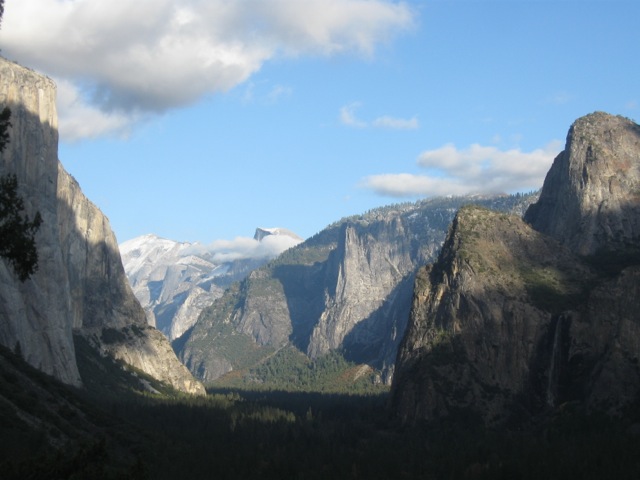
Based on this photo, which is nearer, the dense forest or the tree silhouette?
the tree silhouette

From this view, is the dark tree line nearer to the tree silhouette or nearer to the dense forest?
the tree silhouette

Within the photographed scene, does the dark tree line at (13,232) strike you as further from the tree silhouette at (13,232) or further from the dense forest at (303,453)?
the dense forest at (303,453)

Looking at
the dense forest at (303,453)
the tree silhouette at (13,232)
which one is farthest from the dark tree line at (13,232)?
the dense forest at (303,453)

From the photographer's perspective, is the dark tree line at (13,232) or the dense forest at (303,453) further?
the dense forest at (303,453)

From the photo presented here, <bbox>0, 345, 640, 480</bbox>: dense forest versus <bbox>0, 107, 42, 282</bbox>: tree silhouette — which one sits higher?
<bbox>0, 107, 42, 282</bbox>: tree silhouette

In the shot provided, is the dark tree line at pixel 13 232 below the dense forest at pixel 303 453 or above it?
above

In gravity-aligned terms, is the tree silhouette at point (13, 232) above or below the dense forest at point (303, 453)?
above

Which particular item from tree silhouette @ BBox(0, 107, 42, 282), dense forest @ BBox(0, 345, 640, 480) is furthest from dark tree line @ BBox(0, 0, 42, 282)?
dense forest @ BBox(0, 345, 640, 480)

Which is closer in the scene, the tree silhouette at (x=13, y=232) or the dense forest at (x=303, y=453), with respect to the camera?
the tree silhouette at (x=13, y=232)

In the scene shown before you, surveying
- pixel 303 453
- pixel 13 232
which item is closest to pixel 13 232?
pixel 13 232

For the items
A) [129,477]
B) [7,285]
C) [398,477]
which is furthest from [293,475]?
[129,477]

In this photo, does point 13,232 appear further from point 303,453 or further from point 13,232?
point 303,453
